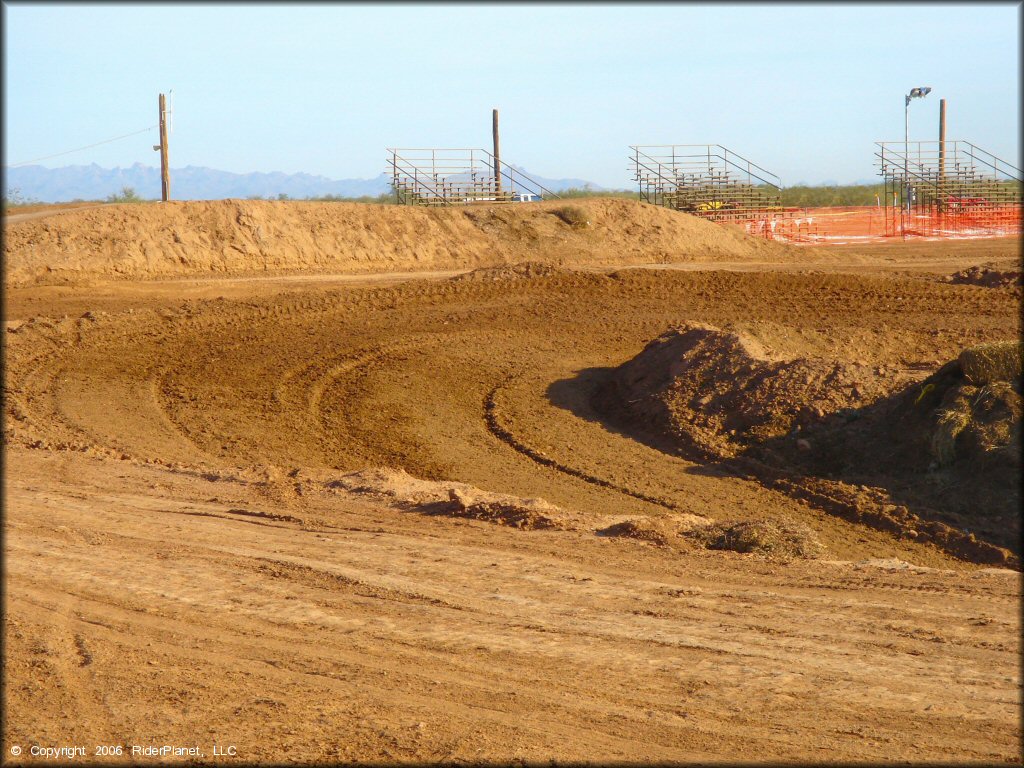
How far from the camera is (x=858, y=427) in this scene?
12.3 metres

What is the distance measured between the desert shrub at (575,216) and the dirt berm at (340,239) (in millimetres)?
40

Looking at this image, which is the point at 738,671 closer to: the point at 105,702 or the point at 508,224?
the point at 105,702

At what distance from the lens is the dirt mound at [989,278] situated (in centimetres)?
2227

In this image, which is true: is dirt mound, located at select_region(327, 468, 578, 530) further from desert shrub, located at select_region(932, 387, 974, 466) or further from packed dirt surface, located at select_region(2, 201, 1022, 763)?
desert shrub, located at select_region(932, 387, 974, 466)

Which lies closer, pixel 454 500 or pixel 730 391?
pixel 454 500

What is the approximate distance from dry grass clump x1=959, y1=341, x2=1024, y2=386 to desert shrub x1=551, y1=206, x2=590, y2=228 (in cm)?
2077

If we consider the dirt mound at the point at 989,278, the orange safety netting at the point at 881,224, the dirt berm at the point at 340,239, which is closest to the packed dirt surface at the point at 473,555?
the dirt mound at the point at 989,278

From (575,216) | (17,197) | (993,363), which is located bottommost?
(993,363)

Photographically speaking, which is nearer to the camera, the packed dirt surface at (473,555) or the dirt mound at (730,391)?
the packed dirt surface at (473,555)

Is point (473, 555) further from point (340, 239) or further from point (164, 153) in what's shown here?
point (164, 153)

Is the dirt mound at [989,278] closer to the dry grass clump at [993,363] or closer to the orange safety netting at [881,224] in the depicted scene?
the dry grass clump at [993,363]

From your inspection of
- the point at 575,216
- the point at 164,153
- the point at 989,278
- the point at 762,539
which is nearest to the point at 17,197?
the point at 164,153

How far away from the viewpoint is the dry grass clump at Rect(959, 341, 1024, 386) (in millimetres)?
11305

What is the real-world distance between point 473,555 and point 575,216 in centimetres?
2475
